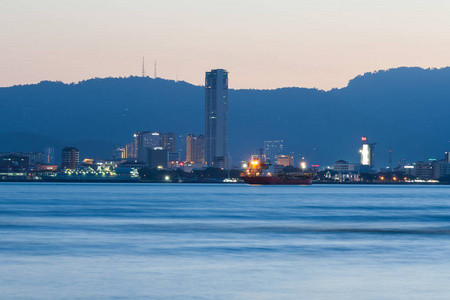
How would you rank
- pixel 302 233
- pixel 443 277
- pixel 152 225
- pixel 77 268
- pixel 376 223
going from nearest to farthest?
pixel 443 277 < pixel 77 268 < pixel 302 233 < pixel 152 225 < pixel 376 223

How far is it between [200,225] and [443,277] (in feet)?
141

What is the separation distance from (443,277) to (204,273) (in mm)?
12028

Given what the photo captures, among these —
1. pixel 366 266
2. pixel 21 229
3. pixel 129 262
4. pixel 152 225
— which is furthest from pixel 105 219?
pixel 366 266

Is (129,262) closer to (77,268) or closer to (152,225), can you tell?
(77,268)

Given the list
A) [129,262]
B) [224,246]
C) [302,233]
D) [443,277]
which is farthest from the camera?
[302,233]

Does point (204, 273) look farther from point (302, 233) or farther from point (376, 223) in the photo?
point (376, 223)

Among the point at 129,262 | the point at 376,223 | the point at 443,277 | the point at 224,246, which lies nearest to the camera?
the point at 443,277

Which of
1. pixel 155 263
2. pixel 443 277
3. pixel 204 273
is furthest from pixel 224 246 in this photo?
pixel 443 277

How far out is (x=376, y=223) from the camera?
84625mm

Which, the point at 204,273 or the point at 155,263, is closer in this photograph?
the point at 204,273

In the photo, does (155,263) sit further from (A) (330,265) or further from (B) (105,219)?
(B) (105,219)

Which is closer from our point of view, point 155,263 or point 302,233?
point 155,263

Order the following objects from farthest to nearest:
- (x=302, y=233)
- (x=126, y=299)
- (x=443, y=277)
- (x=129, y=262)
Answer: (x=302, y=233) < (x=129, y=262) < (x=443, y=277) < (x=126, y=299)

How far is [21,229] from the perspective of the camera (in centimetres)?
7088
